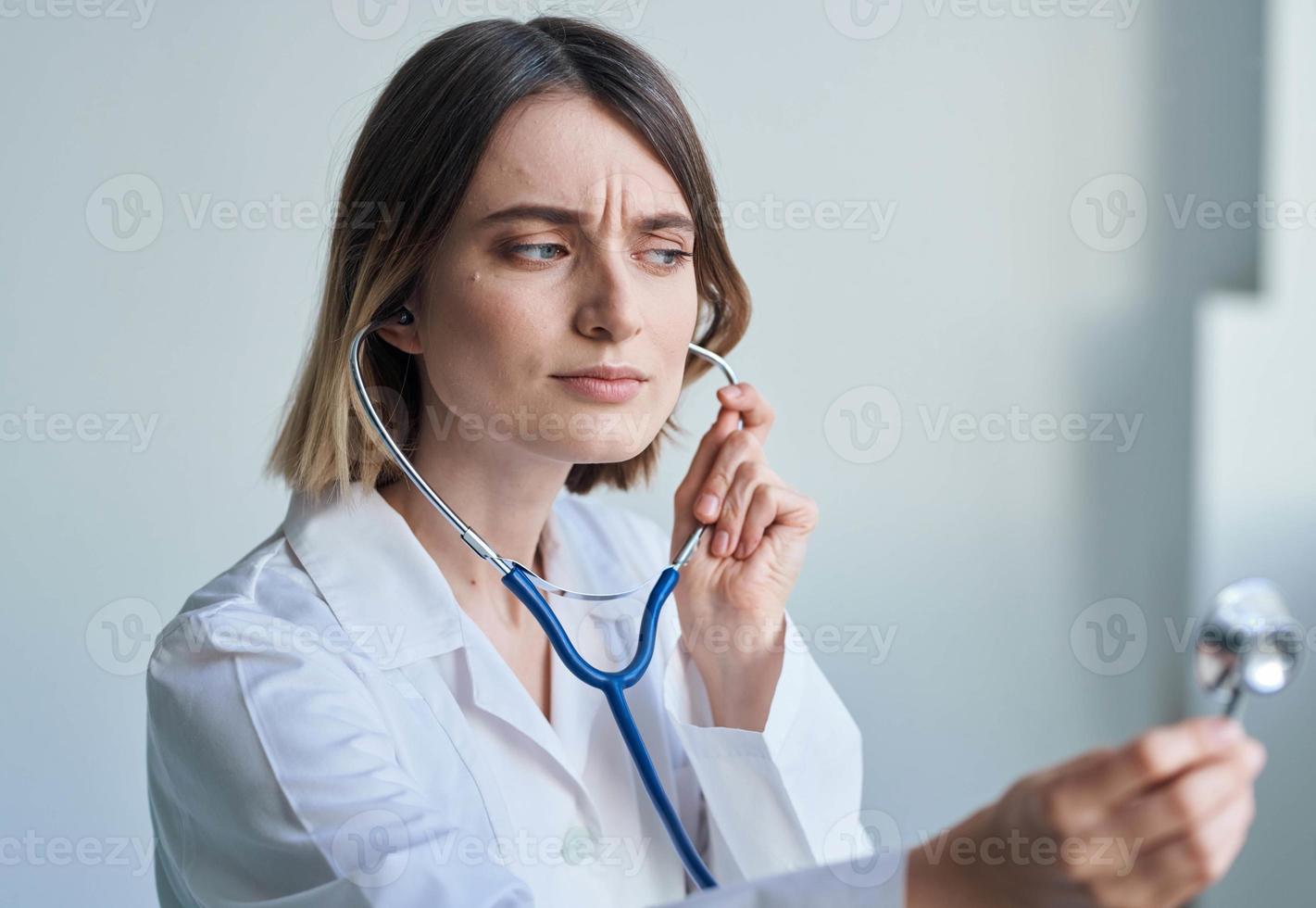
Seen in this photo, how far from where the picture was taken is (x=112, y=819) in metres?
1.52

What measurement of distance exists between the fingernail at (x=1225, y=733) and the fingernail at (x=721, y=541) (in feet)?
2.38

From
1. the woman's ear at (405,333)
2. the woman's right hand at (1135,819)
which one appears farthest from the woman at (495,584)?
the woman's right hand at (1135,819)

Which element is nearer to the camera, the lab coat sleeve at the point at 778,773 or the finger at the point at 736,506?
the lab coat sleeve at the point at 778,773

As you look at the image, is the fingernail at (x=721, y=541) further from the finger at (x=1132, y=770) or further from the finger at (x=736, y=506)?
the finger at (x=1132, y=770)

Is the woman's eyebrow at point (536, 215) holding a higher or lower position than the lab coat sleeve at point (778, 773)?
higher

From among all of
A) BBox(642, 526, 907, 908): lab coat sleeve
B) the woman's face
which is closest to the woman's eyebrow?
the woman's face

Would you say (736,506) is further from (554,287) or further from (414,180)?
(414,180)

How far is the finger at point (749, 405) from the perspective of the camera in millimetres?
1284

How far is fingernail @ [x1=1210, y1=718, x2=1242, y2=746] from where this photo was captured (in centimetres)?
52

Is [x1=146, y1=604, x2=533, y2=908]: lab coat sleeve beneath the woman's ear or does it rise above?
beneath

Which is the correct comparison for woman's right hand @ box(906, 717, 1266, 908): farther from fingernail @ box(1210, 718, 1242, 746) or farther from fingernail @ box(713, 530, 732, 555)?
fingernail @ box(713, 530, 732, 555)

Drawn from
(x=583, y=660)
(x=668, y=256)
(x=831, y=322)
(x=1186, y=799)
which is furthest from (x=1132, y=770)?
(x=831, y=322)

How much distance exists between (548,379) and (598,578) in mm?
352

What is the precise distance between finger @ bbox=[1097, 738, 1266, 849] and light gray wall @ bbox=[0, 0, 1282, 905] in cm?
119
